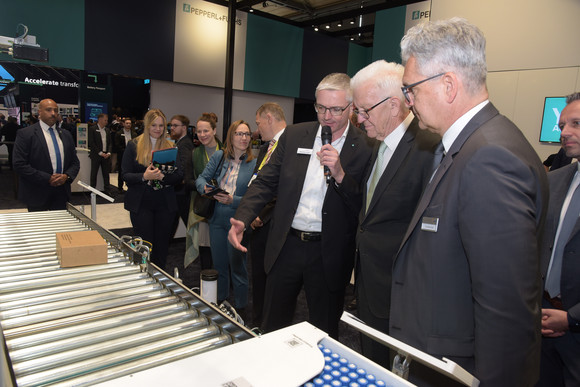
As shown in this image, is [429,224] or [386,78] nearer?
[429,224]

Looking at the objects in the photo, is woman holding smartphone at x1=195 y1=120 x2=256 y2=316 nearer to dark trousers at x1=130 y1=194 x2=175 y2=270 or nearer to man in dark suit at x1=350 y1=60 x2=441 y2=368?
dark trousers at x1=130 y1=194 x2=175 y2=270

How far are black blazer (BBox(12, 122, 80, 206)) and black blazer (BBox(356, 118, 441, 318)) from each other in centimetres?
356

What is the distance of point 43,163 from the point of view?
3.94 m

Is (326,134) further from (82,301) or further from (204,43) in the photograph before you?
(204,43)

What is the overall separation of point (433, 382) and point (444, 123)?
0.81m

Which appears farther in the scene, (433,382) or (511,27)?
(511,27)

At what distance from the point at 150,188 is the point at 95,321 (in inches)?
95.2

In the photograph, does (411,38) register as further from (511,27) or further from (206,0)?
(206,0)

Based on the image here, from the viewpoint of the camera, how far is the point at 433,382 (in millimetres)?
1201

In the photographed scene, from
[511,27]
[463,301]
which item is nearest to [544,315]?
[463,301]

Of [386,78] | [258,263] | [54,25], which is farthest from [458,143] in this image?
[54,25]

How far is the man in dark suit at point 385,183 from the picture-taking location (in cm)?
161

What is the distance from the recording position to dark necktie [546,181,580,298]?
5.53 feet

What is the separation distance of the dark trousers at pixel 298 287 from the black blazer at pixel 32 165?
9.77 ft
